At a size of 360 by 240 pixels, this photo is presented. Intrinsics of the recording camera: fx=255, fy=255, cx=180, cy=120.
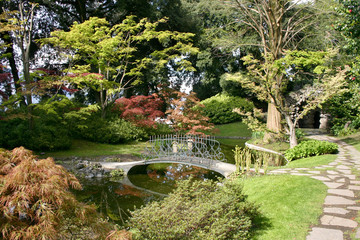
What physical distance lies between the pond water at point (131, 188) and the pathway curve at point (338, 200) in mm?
1975

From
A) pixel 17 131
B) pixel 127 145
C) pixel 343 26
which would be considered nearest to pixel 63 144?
pixel 17 131

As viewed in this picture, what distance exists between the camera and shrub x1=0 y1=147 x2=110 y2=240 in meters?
A: 1.95

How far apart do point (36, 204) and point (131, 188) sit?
5.99 m

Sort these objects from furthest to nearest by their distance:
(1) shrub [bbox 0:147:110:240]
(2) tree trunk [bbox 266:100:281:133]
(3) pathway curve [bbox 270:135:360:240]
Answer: (2) tree trunk [bbox 266:100:281:133] → (3) pathway curve [bbox 270:135:360:240] → (1) shrub [bbox 0:147:110:240]

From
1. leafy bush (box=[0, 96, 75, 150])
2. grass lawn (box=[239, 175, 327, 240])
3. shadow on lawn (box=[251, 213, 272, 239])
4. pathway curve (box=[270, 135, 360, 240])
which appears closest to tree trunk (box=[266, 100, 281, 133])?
pathway curve (box=[270, 135, 360, 240])

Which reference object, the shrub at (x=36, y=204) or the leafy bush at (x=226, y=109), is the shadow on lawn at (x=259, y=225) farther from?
the leafy bush at (x=226, y=109)

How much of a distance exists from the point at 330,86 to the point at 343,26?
151 inches

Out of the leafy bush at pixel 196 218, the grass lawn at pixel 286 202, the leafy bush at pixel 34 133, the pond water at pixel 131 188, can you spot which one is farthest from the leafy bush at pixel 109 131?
the leafy bush at pixel 196 218

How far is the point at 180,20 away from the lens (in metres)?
18.0

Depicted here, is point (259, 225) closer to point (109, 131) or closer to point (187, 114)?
point (187, 114)

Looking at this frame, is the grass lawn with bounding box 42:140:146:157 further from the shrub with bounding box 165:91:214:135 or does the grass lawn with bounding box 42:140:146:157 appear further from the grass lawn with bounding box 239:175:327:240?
the grass lawn with bounding box 239:175:327:240

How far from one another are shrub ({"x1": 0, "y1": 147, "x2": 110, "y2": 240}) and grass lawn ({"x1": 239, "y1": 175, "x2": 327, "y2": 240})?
251 centimetres

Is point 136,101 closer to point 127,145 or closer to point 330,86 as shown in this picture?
point 127,145

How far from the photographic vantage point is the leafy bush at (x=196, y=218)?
3.13 metres
